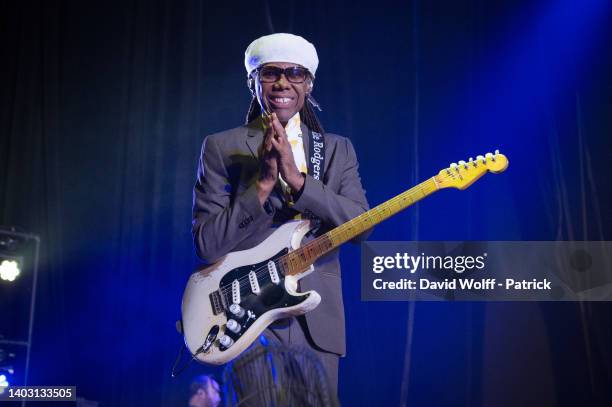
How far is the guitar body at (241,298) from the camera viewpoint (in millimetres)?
2850

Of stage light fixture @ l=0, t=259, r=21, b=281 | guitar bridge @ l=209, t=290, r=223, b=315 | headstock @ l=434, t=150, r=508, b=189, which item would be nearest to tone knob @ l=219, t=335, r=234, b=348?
guitar bridge @ l=209, t=290, r=223, b=315

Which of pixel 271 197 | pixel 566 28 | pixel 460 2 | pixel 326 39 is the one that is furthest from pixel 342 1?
pixel 271 197

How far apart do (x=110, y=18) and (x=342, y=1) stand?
1785mm

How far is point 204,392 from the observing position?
15.7 feet

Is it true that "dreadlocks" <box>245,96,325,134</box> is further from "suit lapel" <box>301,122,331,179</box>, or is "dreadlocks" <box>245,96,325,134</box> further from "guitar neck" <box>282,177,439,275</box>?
"guitar neck" <box>282,177,439,275</box>

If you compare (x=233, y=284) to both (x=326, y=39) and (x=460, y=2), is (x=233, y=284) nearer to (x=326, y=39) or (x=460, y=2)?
(x=326, y=39)

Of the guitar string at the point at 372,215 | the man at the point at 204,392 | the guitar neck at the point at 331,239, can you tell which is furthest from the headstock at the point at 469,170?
the man at the point at 204,392

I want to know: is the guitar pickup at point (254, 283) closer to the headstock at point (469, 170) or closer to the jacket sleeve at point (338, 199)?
the jacket sleeve at point (338, 199)

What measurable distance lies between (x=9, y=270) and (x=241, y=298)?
119 inches

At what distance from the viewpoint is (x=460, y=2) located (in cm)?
543

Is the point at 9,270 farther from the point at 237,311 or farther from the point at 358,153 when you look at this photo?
the point at 237,311

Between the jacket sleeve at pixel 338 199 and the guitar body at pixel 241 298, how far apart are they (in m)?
0.11

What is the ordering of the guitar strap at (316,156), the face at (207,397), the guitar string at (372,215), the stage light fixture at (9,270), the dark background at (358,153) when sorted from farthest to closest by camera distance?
the stage light fixture at (9,270), the dark background at (358,153), the face at (207,397), the guitar strap at (316,156), the guitar string at (372,215)

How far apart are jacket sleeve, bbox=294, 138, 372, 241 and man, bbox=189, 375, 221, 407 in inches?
80.2
